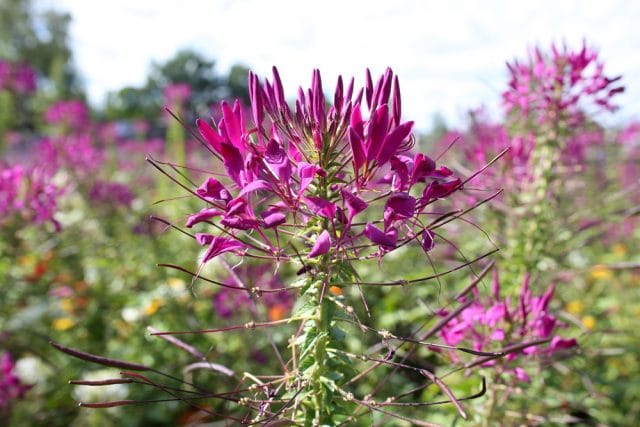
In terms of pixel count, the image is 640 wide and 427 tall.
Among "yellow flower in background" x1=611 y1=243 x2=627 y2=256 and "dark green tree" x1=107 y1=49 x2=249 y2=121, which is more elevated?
"dark green tree" x1=107 y1=49 x2=249 y2=121

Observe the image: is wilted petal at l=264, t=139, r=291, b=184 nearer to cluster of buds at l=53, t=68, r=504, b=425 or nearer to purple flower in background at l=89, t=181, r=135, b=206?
cluster of buds at l=53, t=68, r=504, b=425

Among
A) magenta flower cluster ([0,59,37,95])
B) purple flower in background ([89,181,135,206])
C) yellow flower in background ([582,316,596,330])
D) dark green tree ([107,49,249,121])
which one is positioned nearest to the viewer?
yellow flower in background ([582,316,596,330])

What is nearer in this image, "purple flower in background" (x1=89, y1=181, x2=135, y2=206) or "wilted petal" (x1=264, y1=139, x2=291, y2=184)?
"wilted petal" (x1=264, y1=139, x2=291, y2=184)

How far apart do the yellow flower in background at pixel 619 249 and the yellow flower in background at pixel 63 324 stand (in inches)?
190

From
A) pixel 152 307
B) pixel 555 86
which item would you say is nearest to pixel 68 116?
pixel 152 307

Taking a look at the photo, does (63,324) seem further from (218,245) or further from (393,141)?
(393,141)

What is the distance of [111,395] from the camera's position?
8.42 ft

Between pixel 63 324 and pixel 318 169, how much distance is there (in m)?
2.77

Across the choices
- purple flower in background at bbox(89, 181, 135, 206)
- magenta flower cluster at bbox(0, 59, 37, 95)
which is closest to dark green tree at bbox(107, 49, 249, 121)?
magenta flower cluster at bbox(0, 59, 37, 95)

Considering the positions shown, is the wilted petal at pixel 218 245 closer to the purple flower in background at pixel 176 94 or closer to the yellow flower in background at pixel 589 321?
the yellow flower in background at pixel 589 321

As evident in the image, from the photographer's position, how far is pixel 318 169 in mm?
962

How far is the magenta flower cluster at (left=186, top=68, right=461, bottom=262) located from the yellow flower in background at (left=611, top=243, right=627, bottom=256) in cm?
475

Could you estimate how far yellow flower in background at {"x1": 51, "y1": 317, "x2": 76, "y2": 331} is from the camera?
306 cm

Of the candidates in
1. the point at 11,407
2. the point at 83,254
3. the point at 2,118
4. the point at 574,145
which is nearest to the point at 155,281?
the point at 83,254
